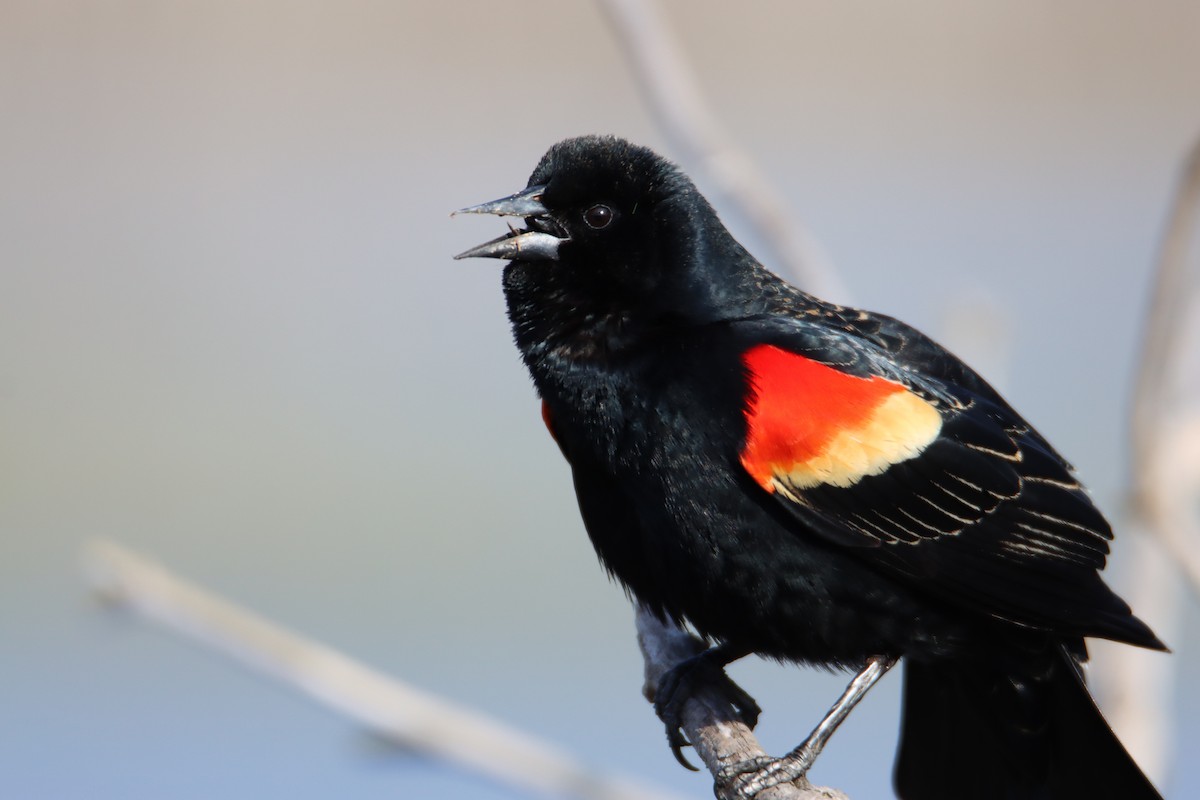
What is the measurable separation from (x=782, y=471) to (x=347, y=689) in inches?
37.5

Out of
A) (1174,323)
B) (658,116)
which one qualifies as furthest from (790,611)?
(658,116)

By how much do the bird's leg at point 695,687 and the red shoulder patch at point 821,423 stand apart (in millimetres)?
Answer: 463

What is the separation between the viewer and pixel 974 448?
257 cm

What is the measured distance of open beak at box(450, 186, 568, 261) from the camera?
2.51 m

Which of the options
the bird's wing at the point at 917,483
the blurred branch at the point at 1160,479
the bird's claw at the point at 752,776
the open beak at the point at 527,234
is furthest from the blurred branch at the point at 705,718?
the blurred branch at the point at 1160,479

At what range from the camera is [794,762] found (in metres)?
2.44

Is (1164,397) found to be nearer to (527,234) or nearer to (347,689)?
(527,234)

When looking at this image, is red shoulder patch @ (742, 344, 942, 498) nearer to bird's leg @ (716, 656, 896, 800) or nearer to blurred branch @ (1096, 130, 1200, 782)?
bird's leg @ (716, 656, 896, 800)

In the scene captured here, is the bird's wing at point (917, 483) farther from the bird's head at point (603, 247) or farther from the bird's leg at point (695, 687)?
the bird's leg at point (695, 687)

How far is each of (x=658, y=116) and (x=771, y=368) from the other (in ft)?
3.11

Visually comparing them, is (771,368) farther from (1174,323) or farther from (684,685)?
(1174,323)

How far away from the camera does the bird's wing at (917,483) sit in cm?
242

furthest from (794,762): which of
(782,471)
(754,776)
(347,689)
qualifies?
(347,689)

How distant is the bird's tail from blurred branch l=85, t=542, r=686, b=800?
24.3 inches
